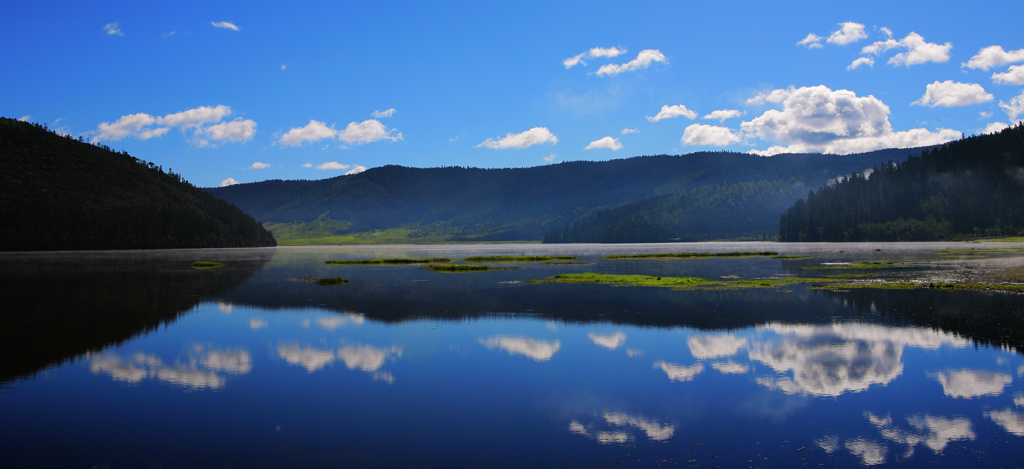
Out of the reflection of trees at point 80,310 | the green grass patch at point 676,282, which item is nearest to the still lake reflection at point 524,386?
the reflection of trees at point 80,310

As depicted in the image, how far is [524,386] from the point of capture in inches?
903

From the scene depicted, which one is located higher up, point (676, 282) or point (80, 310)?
point (80, 310)

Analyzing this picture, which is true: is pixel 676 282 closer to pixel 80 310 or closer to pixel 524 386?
pixel 524 386

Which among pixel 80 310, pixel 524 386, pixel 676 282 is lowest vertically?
pixel 524 386

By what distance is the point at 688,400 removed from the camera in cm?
2056

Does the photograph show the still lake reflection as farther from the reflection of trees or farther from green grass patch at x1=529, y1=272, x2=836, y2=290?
green grass patch at x1=529, y1=272, x2=836, y2=290

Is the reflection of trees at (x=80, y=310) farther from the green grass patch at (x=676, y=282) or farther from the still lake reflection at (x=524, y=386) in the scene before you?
the green grass patch at (x=676, y=282)

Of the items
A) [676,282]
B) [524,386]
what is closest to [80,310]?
[524,386]

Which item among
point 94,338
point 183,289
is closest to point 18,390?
point 94,338

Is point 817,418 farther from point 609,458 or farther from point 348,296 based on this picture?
point 348,296

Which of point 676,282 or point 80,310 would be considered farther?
point 676,282

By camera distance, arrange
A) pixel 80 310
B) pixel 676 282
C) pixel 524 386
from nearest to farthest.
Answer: pixel 524 386 < pixel 80 310 < pixel 676 282

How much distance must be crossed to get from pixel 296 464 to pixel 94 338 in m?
26.5

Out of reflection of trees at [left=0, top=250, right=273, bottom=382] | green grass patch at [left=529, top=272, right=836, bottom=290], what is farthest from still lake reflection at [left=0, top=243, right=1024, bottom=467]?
green grass patch at [left=529, top=272, right=836, bottom=290]
